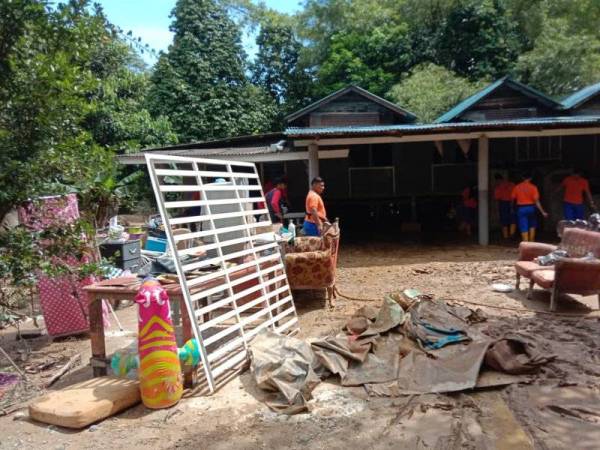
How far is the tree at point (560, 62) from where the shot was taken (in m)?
20.4

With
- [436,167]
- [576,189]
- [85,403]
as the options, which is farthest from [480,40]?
[85,403]

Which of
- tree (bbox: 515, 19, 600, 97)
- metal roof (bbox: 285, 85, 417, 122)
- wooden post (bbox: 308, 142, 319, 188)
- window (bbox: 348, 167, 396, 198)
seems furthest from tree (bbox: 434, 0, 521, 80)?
wooden post (bbox: 308, 142, 319, 188)

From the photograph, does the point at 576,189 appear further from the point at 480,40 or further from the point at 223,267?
the point at 480,40

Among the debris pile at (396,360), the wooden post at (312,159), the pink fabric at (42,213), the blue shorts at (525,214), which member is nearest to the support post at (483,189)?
the blue shorts at (525,214)

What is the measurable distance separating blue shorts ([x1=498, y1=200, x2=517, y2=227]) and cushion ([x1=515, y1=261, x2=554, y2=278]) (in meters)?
5.32

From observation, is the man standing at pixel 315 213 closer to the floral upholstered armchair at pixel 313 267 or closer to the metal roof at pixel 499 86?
the floral upholstered armchair at pixel 313 267

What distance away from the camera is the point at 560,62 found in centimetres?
2128

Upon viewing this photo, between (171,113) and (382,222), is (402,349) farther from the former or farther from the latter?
(171,113)

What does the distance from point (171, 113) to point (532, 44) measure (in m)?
18.9

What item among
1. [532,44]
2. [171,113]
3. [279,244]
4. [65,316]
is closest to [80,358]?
[65,316]

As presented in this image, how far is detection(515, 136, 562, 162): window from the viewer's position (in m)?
14.5

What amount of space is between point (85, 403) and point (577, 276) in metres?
5.38

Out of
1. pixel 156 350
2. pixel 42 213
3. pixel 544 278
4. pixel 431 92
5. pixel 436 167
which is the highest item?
pixel 431 92

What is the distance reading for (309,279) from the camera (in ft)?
20.7
